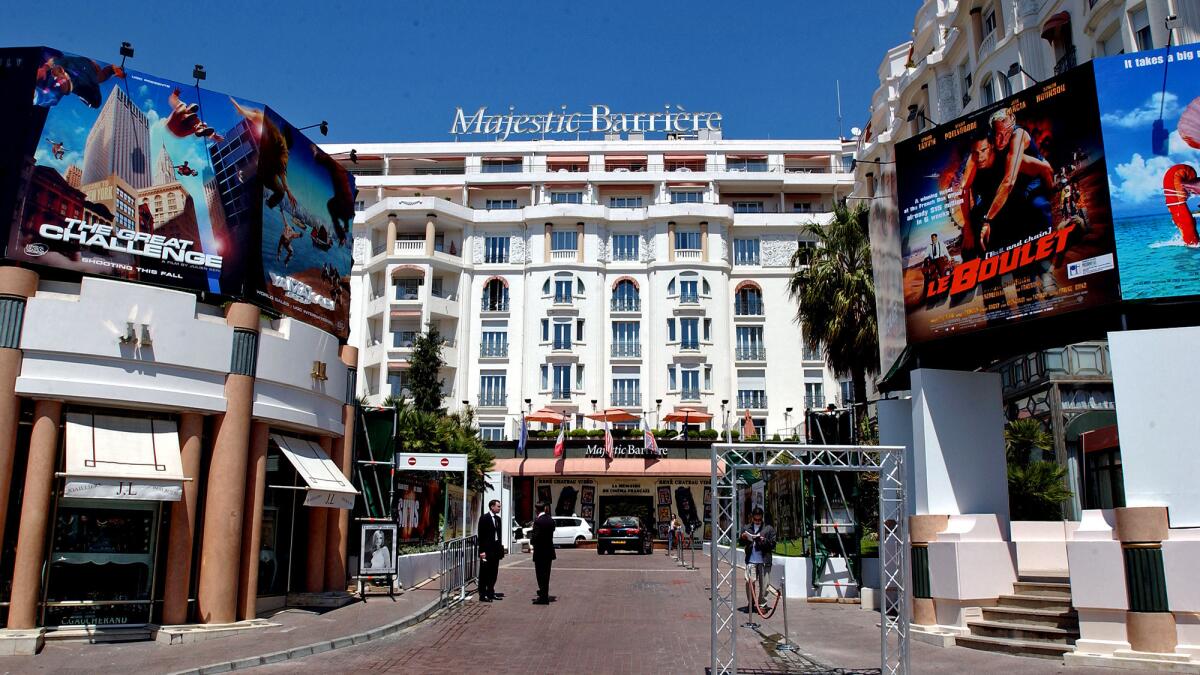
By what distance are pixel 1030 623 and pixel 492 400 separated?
139ft

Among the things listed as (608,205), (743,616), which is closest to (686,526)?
(608,205)

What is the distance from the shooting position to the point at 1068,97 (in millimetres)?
14055

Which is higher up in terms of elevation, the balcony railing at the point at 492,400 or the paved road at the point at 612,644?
the balcony railing at the point at 492,400

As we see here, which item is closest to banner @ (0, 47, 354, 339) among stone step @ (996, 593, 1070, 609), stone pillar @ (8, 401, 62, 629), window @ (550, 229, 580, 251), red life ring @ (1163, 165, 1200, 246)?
stone pillar @ (8, 401, 62, 629)

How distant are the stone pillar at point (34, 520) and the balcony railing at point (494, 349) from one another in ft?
137

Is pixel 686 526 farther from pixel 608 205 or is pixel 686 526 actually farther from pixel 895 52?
pixel 895 52

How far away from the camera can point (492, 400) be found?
54.2 metres

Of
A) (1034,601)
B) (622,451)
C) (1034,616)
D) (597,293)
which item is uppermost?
(597,293)

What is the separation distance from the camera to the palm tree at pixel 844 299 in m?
27.2

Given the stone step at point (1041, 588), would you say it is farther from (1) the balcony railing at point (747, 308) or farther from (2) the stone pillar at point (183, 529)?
(1) the balcony railing at point (747, 308)

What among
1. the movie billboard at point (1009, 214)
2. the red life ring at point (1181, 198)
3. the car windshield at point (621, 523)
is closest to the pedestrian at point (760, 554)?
the movie billboard at point (1009, 214)

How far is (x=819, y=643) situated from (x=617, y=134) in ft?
178

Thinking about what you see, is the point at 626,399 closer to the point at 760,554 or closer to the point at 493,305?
the point at 493,305

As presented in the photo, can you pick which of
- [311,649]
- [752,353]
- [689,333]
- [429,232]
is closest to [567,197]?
[429,232]
